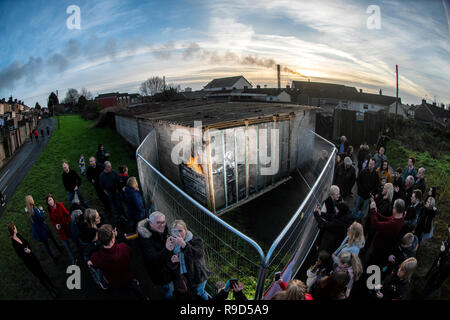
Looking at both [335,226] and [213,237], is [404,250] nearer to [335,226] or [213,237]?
[335,226]

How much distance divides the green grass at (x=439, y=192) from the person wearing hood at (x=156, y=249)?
5.05m

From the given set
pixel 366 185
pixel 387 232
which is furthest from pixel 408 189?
pixel 387 232

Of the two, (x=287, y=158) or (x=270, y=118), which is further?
(x=287, y=158)

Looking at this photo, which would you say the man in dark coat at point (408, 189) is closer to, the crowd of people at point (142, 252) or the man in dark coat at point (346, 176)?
the man in dark coat at point (346, 176)

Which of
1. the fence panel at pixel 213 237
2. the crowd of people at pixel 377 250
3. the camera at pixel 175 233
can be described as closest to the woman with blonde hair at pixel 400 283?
the crowd of people at pixel 377 250

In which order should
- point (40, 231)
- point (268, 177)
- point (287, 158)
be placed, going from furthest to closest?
point (287, 158)
point (268, 177)
point (40, 231)

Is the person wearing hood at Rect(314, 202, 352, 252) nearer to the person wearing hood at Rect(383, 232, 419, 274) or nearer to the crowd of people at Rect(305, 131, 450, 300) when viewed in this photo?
the crowd of people at Rect(305, 131, 450, 300)

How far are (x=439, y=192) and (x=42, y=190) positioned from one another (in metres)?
15.6

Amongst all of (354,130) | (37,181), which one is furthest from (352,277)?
(354,130)

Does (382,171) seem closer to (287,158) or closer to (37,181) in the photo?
(287,158)

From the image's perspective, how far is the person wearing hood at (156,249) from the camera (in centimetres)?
281

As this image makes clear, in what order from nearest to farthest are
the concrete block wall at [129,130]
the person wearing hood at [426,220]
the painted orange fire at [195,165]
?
the person wearing hood at [426,220], the painted orange fire at [195,165], the concrete block wall at [129,130]
